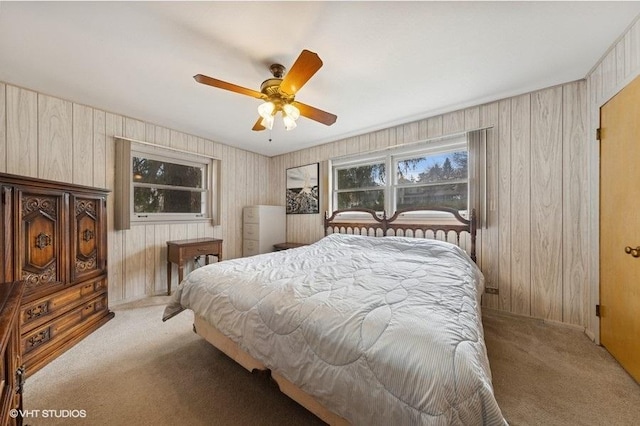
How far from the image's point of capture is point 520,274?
2.54 meters

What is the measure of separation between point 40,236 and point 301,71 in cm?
240

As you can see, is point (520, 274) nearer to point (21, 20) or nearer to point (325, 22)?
point (325, 22)

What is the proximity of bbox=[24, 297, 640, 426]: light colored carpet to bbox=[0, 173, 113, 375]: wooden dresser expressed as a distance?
21cm

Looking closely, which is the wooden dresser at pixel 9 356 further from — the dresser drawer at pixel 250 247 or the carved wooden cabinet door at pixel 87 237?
the dresser drawer at pixel 250 247

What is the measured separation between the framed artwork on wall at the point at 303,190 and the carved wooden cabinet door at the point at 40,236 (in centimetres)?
304

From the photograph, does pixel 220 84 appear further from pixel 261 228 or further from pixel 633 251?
pixel 633 251

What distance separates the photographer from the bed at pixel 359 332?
82 cm

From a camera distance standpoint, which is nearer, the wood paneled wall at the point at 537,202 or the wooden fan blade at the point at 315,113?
the wooden fan blade at the point at 315,113

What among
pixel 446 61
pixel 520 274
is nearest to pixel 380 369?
pixel 446 61

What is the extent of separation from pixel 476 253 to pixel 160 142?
441 centimetres

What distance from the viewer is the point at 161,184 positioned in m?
3.57

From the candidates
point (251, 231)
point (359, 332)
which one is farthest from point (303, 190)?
point (359, 332)

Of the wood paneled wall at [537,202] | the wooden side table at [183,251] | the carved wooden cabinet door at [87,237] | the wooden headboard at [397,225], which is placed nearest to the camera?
the carved wooden cabinet door at [87,237]

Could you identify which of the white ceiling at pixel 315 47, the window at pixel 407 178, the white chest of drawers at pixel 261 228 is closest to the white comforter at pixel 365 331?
the window at pixel 407 178
